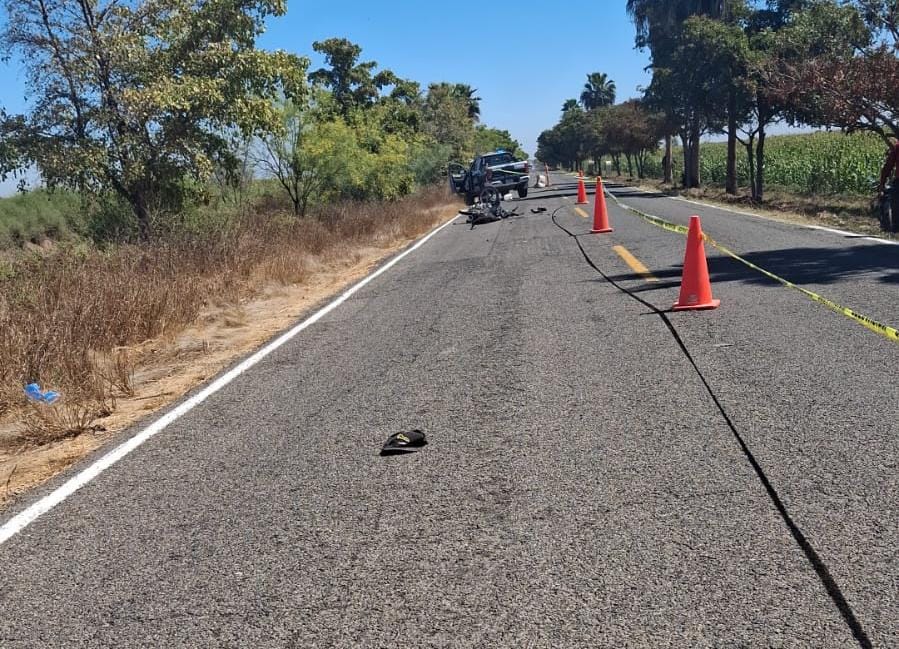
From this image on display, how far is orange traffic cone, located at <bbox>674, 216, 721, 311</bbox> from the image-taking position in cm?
727

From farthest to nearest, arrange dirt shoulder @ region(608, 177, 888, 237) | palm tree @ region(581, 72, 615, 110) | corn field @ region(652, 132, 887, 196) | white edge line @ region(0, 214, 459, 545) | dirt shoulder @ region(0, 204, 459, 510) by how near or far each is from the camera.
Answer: palm tree @ region(581, 72, 615, 110)
corn field @ region(652, 132, 887, 196)
dirt shoulder @ region(608, 177, 888, 237)
dirt shoulder @ region(0, 204, 459, 510)
white edge line @ region(0, 214, 459, 545)

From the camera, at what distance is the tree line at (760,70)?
20047 mm

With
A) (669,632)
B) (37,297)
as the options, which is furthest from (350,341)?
(669,632)

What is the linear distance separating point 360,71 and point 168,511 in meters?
43.4

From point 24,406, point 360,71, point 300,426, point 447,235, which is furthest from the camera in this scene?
point 360,71

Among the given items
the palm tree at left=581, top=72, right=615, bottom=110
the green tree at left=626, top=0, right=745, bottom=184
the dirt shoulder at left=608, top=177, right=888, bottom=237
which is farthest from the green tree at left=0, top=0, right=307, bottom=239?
the palm tree at left=581, top=72, right=615, bottom=110

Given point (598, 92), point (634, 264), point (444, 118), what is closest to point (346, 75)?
point (444, 118)

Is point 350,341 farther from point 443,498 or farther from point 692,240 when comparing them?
point 443,498

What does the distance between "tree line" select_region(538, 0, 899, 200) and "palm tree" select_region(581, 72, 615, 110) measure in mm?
57019

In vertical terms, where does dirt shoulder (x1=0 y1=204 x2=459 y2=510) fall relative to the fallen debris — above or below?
below

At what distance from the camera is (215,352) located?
8086mm

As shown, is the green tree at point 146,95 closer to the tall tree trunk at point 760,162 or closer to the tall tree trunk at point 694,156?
the tall tree trunk at point 760,162

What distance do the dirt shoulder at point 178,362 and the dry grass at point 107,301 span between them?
11cm

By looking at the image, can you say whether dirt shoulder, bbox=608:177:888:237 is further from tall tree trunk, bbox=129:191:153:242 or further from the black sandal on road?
tall tree trunk, bbox=129:191:153:242
